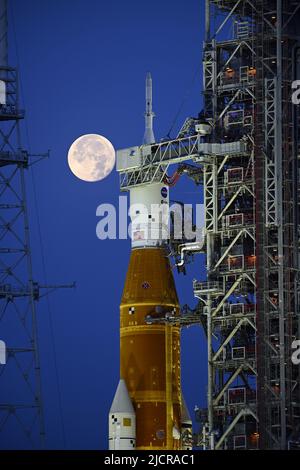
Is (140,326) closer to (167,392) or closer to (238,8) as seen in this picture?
(167,392)

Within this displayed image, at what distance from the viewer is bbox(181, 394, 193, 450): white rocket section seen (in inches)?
6698

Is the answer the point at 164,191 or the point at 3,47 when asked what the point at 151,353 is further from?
the point at 3,47

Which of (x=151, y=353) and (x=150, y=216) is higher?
(x=150, y=216)

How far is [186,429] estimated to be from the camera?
561 ft

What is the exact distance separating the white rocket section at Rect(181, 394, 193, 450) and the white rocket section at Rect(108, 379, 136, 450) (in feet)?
9.37

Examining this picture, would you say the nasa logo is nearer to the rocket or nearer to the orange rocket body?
the rocket

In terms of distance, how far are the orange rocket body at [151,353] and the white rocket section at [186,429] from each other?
0.33 m

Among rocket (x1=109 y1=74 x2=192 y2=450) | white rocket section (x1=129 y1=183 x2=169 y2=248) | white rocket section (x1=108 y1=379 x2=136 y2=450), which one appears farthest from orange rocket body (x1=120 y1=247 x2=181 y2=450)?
white rocket section (x1=129 y1=183 x2=169 y2=248)

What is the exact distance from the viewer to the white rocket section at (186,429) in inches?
6698

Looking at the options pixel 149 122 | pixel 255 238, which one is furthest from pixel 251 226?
pixel 149 122

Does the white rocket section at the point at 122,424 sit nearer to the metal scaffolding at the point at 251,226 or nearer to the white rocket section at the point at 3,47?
the metal scaffolding at the point at 251,226

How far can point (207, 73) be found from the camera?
563ft

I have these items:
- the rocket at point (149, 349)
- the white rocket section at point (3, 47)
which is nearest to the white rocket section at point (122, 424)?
the rocket at point (149, 349)

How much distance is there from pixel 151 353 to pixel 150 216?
832 centimetres
